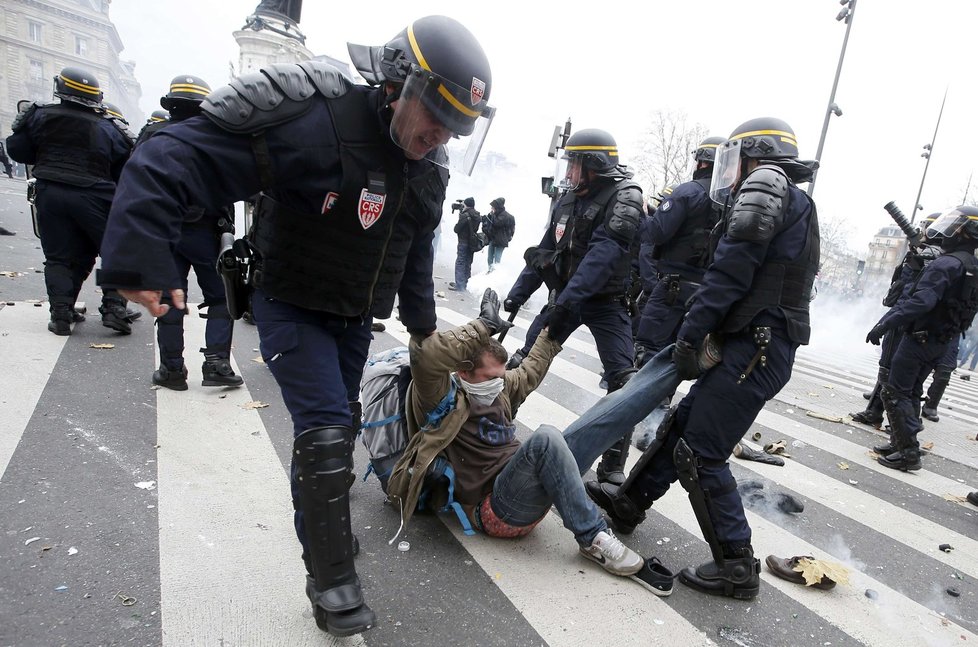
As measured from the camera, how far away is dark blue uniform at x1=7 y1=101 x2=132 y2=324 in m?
4.88

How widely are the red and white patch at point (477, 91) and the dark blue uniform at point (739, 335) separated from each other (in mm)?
1342

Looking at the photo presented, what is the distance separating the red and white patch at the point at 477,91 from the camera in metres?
1.90

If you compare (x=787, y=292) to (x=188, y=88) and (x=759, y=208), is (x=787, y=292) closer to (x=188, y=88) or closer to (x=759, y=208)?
(x=759, y=208)

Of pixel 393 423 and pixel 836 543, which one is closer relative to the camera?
pixel 393 423

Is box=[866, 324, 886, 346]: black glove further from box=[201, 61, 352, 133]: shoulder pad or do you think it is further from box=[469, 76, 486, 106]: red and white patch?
box=[201, 61, 352, 133]: shoulder pad

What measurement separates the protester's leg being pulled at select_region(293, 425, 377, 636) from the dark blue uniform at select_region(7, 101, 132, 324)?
4.47 metres

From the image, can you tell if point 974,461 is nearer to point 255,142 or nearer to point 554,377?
point 554,377

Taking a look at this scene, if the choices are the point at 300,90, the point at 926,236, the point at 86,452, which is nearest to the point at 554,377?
the point at 926,236

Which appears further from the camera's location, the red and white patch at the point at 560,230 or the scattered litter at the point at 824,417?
the scattered litter at the point at 824,417

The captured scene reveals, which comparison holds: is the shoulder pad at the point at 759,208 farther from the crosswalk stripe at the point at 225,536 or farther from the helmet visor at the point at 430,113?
the crosswalk stripe at the point at 225,536

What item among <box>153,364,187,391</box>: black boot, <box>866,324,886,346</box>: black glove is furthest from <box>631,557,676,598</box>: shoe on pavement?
<box>866,324,886,346</box>: black glove

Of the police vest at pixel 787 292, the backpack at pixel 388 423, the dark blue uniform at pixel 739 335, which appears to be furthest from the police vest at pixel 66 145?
the police vest at pixel 787 292

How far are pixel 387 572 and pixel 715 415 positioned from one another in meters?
1.61

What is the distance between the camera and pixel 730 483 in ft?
8.67
